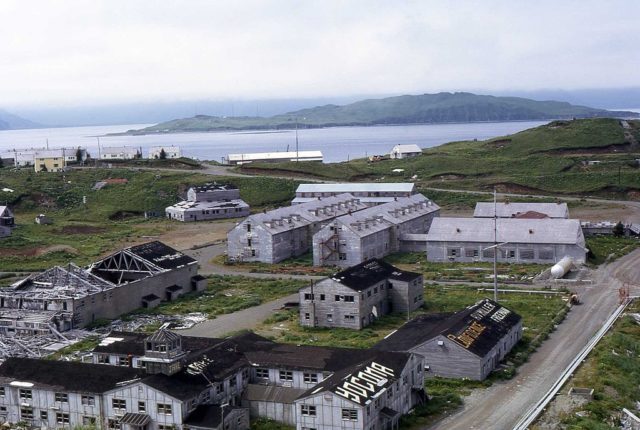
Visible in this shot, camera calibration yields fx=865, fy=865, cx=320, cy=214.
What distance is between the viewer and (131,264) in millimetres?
54969

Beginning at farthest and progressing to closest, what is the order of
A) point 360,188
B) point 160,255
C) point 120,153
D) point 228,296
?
point 120,153, point 360,188, point 160,255, point 228,296

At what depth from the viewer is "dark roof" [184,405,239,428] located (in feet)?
98.3

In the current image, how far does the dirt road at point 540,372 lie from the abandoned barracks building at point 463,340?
50.4 inches

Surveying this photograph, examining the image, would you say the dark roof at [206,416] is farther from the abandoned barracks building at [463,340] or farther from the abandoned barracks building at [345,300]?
the abandoned barracks building at [345,300]

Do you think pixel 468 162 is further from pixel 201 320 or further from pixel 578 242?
pixel 201 320

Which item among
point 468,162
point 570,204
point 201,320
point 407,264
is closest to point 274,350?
point 201,320

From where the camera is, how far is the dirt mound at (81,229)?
87.5 metres

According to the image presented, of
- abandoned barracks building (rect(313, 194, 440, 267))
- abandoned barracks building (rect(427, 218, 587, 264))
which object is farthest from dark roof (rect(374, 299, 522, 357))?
abandoned barracks building (rect(313, 194, 440, 267))

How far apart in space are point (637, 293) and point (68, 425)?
35.0 metres

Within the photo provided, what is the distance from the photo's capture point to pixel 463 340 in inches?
1453

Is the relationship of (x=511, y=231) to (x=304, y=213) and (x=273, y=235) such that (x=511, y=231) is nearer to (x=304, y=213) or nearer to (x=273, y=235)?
(x=273, y=235)

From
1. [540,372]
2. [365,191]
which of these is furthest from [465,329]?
[365,191]

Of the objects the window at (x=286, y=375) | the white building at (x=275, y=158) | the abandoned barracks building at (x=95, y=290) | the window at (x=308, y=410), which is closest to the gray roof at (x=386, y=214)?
the abandoned barracks building at (x=95, y=290)

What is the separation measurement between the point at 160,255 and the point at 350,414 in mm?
30723
